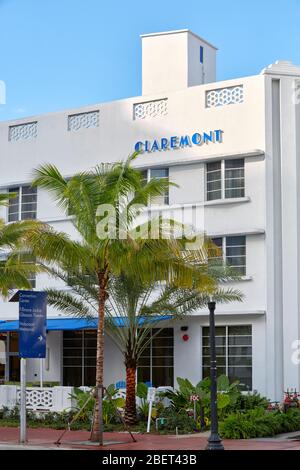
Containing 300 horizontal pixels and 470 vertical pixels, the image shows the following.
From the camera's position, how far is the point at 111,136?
33.3 m

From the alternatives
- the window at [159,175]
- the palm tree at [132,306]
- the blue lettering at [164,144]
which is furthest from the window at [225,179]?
the palm tree at [132,306]

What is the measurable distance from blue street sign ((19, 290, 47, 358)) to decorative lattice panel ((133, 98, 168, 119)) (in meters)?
11.6

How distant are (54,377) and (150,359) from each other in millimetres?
4189

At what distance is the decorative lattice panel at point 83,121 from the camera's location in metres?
33.8

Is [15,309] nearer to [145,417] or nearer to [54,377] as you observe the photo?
[54,377]

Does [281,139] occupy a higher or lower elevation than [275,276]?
higher

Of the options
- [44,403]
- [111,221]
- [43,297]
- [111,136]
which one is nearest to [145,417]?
[44,403]

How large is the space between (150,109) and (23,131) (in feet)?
19.7

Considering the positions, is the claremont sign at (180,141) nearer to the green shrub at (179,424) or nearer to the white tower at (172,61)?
the white tower at (172,61)

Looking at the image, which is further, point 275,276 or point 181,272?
point 275,276

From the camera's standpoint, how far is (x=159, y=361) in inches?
1250

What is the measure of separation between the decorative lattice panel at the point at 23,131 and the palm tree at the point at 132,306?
9823 mm

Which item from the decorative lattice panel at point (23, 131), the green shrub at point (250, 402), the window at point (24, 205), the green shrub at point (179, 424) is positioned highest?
the decorative lattice panel at point (23, 131)
